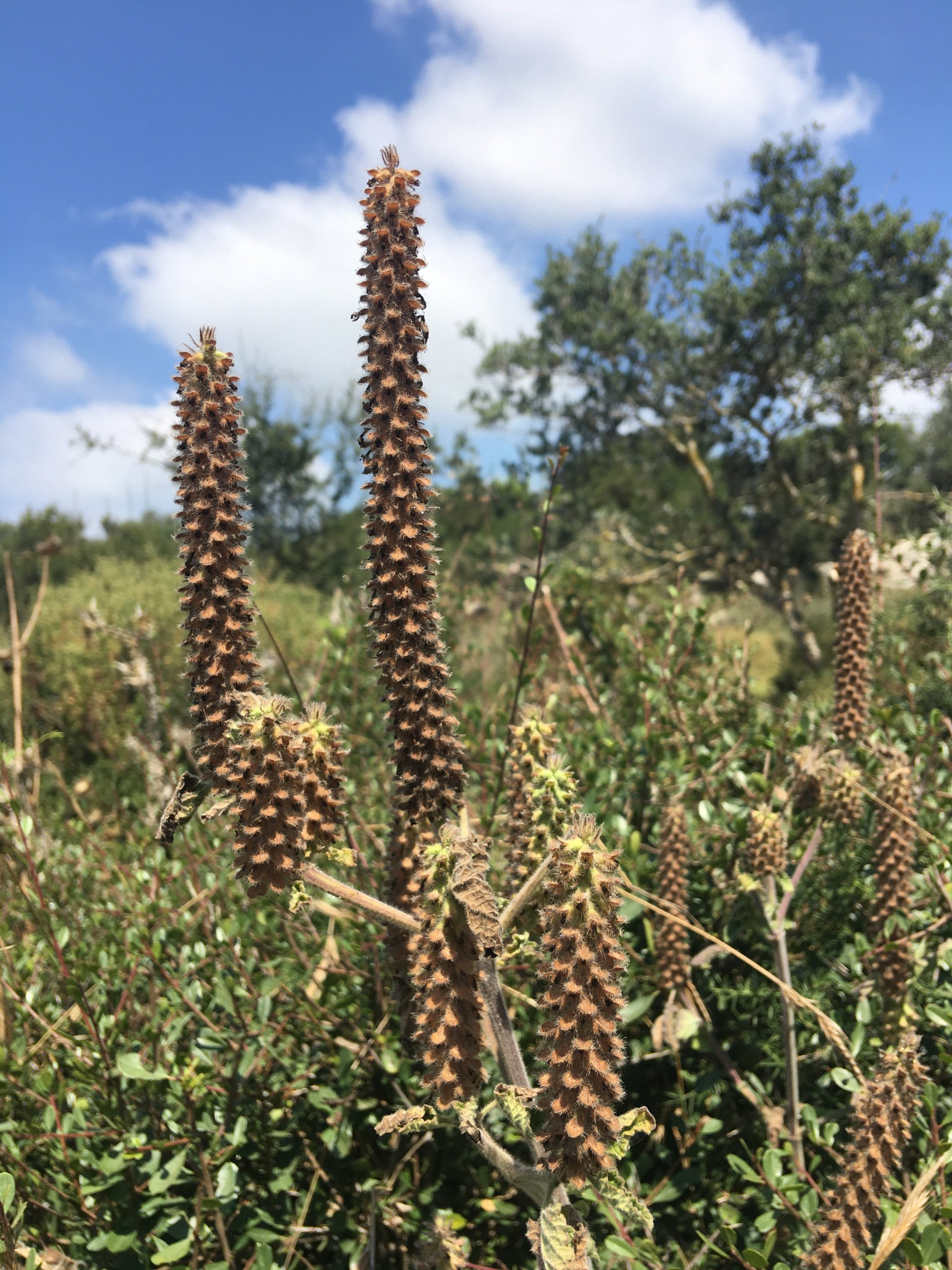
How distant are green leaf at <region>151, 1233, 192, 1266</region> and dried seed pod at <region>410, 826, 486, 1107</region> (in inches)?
37.5

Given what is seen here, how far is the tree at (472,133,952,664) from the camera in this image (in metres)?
14.6

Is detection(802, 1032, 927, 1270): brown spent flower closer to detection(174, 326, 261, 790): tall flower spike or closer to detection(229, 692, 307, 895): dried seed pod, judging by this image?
detection(229, 692, 307, 895): dried seed pod

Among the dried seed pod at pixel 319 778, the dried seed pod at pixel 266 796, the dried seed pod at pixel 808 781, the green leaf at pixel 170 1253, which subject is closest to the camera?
the dried seed pod at pixel 266 796

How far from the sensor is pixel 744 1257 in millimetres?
1666

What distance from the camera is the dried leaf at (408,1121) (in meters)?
1.15

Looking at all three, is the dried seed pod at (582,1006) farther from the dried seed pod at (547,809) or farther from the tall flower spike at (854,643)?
the tall flower spike at (854,643)

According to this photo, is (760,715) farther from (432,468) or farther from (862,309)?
(862,309)

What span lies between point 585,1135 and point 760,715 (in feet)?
8.61

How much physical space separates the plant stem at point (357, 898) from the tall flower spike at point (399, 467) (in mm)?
254

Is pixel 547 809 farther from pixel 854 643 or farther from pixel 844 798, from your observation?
pixel 854 643

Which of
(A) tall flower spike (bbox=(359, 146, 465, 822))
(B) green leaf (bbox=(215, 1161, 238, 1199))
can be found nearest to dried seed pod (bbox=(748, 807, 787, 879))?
(A) tall flower spike (bbox=(359, 146, 465, 822))

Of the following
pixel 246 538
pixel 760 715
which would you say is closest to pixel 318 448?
pixel 760 715

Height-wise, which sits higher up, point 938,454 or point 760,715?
point 938,454

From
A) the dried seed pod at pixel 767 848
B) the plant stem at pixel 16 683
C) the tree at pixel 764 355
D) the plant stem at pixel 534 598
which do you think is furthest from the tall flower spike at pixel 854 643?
the tree at pixel 764 355
